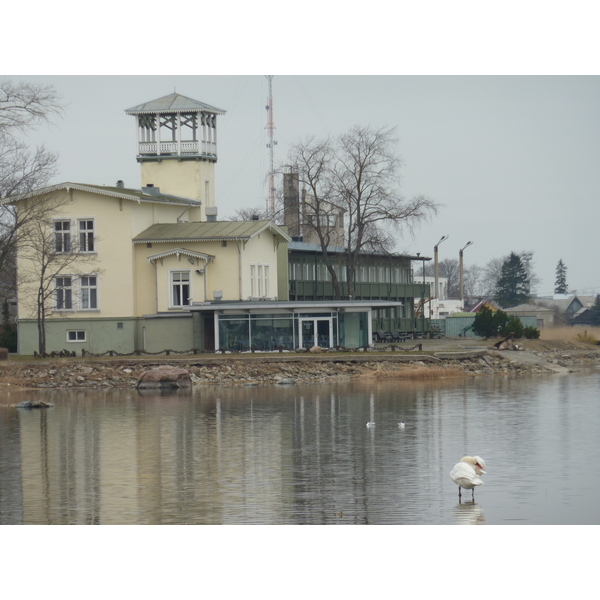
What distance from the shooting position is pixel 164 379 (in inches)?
1794

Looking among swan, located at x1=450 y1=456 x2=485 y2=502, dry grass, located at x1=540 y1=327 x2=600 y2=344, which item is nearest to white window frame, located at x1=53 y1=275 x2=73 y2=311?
dry grass, located at x1=540 y1=327 x2=600 y2=344

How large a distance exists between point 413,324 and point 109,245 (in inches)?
1002

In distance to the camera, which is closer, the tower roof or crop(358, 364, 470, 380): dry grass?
crop(358, 364, 470, 380): dry grass

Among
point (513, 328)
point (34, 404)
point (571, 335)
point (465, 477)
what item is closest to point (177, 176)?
point (513, 328)

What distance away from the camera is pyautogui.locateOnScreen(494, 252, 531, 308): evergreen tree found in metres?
130

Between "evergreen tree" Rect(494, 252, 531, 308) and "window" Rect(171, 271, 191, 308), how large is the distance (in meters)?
79.9

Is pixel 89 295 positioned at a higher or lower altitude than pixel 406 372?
higher

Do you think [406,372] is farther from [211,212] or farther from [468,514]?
[468,514]

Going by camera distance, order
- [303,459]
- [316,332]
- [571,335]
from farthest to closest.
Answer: [571,335] < [316,332] < [303,459]

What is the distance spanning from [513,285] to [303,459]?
112 meters

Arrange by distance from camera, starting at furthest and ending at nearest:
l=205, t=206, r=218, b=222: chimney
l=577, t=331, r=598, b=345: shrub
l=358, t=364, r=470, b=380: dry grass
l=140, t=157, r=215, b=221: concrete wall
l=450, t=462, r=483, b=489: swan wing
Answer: l=577, t=331, r=598, b=345: shrub
l=140, t=157, r=215, b=221: concrete wall
l=205, t=206, r=218, b=222: chimney
l=358, t=364, r=470, b=380: dry grass
l=450, t=462, r=483, b=489: swan wing

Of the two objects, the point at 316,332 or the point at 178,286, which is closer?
the point at 316,332

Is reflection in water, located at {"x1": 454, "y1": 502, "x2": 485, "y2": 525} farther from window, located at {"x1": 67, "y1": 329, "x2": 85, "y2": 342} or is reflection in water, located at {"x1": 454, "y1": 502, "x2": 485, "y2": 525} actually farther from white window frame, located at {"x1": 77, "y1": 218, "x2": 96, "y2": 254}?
white window frame, located at {"x1": 77, "y1": 218, "x2": 96, "y2": 254}

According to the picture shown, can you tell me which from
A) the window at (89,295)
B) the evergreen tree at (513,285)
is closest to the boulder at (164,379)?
the window at (89,295)
